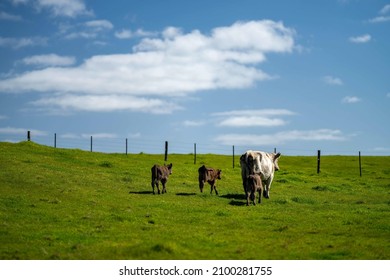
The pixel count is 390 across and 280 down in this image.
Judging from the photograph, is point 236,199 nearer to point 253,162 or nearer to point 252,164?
point 252,164

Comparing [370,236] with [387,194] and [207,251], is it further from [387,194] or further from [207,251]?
[387,194]

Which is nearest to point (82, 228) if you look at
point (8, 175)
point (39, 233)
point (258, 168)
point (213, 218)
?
point (39, 233)

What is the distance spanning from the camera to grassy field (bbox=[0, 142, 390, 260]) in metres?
14.0

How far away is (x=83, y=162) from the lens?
144 ft

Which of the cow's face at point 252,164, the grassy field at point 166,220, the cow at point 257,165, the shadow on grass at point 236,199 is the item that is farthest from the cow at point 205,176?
the cow's face at point 252,164

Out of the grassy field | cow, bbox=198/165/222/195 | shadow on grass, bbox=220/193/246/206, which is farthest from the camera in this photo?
cow, bbox=198/165/222/195

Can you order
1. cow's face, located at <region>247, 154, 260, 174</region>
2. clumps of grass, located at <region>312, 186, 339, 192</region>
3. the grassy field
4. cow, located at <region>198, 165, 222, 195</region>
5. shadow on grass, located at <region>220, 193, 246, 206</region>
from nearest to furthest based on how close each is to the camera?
the grassy field < shadow on grass, located at <region>220, 193, 246, 206</region> < cow's face, located at <region>247, 154, 260, 174</region> < cow, located at <region>198, 165, 222, 195</region> < clumps of grass, located at <region>312, 186, 339, 192</region>

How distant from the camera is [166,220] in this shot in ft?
64.5

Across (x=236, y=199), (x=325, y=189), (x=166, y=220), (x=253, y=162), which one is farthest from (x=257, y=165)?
(x=325, y=189)

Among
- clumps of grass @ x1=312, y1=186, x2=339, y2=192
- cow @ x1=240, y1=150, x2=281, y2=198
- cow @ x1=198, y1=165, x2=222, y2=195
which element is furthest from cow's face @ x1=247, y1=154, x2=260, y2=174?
clumps of grass @ x1=312, y1=186, x2=339, y2=192

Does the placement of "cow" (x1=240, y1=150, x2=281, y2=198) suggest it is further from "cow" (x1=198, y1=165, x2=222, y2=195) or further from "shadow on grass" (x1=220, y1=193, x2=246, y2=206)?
"cow" (x1=198, y1=165, x2=222, y2=195)

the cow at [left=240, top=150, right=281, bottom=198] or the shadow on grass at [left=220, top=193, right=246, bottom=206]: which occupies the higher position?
the cow at [left=240, top=150, right=281, bottom=198]

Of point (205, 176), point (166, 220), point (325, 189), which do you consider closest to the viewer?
point (166, 220)

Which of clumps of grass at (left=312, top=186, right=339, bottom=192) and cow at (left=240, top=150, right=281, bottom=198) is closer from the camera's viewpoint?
cow at (left=240, top=150, right=281, bottom=198)
